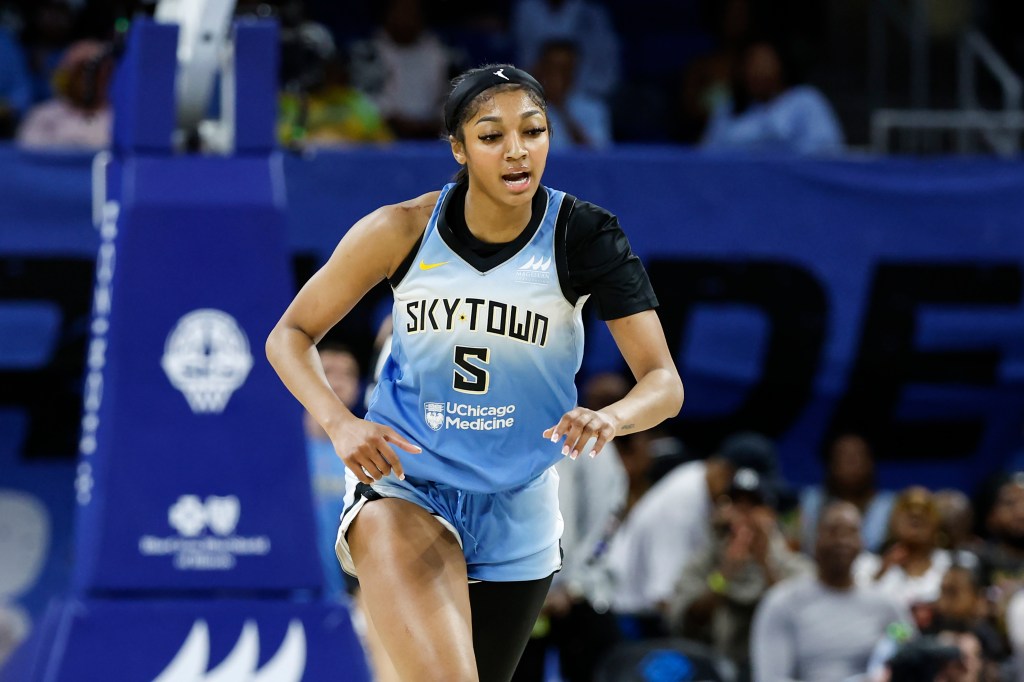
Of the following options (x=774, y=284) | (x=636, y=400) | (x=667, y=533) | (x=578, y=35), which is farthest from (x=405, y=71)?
(x=636, y=400)

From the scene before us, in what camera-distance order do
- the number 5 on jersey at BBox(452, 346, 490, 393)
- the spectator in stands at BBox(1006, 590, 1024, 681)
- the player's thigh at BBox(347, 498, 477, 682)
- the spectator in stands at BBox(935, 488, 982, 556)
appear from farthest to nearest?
the spectator in stands at BBox(935, 488, 982, 556) < the spectator in stands at BBox(1006, 590, 1024, 681) < the number 5 on jersey at BBox(452, 346, 490, 393) < the player's thigh at BBox(347, 498, 477, 682)

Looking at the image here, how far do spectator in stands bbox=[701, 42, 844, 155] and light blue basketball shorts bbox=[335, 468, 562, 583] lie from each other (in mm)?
6484

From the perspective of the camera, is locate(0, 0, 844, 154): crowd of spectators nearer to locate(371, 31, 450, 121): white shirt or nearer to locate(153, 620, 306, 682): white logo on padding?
locate(371, 31, 450, 121): white shirt

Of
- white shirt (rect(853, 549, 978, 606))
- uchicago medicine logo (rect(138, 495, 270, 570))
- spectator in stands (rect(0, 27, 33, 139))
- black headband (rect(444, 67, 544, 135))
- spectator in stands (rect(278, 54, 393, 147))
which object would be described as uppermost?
spectator in stands (rect(0, 27, 33, 139))

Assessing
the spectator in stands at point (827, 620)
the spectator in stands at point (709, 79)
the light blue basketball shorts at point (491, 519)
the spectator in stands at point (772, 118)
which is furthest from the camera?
the spectator in stands at point (709, 79)

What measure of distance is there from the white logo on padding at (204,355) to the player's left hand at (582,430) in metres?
2.93

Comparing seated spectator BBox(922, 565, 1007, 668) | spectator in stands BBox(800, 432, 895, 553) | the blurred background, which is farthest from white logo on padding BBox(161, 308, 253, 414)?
spectator in stands BBox(800, 432, 895, 553)

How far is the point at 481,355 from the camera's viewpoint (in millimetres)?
3752

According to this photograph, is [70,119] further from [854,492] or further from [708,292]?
[854,492]

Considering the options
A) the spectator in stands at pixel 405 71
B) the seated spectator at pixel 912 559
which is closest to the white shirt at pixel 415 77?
the spectator in stands at pixel 405 71

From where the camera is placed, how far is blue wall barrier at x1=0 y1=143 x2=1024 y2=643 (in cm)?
862

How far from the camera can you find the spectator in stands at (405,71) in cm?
1016

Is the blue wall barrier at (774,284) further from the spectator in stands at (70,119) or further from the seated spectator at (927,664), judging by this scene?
the seated spectator at (927,664)

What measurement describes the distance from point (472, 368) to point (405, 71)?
22.8 ft
